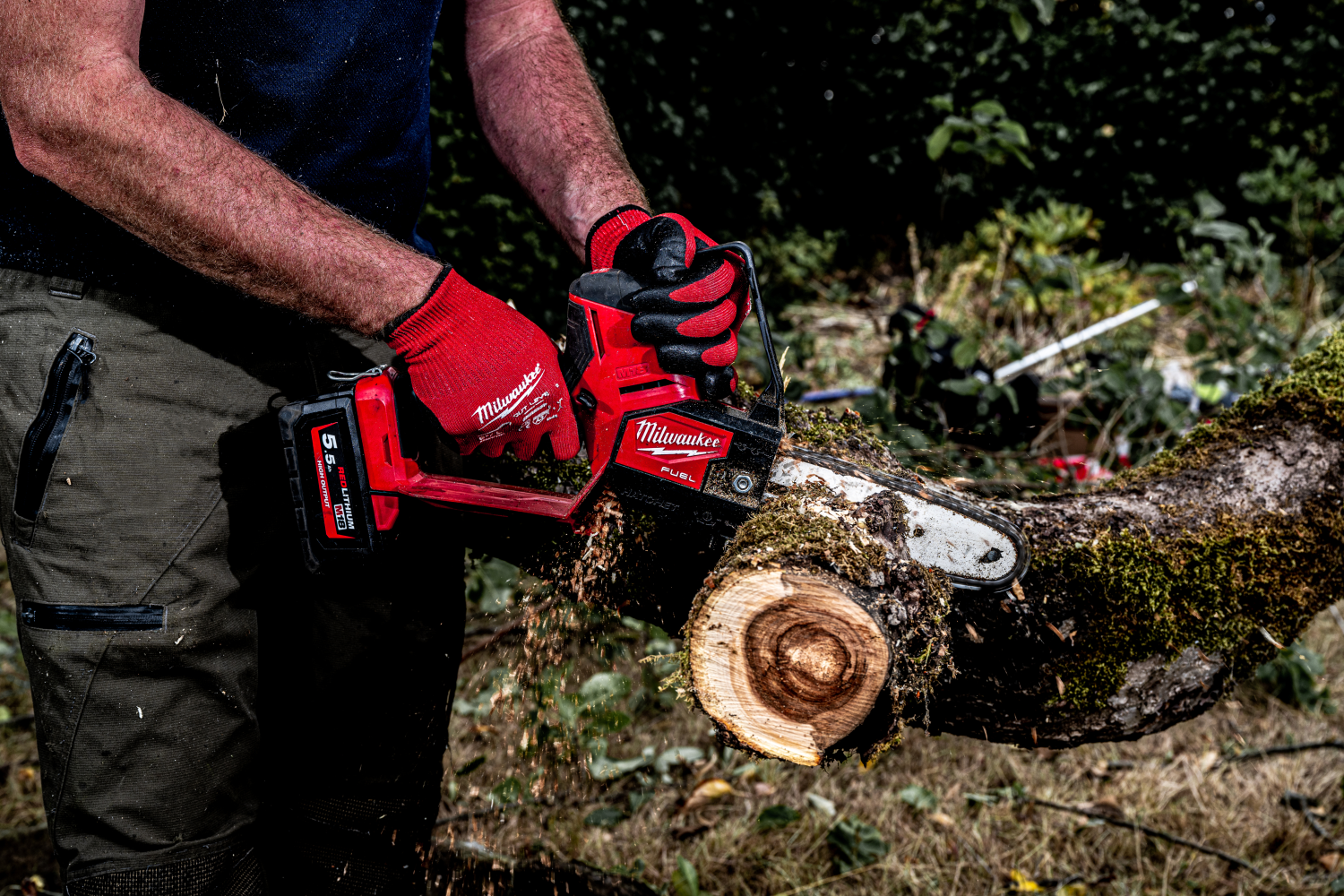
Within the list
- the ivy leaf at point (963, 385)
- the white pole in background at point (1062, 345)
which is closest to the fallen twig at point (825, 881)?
the ivy leaf at point (963, 385)

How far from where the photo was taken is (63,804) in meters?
1.50

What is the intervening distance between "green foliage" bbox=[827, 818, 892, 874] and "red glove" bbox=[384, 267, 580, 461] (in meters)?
1.63

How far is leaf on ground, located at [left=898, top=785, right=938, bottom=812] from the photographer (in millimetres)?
2555

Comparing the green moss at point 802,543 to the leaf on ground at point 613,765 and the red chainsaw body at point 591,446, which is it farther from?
the leaf on ground at point 613,765

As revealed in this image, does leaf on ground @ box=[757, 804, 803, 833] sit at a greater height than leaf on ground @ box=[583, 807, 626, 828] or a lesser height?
greater

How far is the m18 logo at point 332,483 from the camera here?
5.09ft

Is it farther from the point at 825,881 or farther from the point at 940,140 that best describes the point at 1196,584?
→ the point at 940,140

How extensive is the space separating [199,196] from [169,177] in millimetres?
47

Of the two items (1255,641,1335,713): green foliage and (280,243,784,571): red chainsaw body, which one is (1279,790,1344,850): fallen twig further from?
(280,243,784,571): red chainsaw body

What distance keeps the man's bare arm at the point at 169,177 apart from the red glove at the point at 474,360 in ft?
0.16

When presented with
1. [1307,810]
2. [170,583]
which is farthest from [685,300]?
[1307,810]

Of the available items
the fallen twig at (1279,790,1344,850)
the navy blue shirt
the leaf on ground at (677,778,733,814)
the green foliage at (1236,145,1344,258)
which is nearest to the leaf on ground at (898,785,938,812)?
the leaf on ground at (677,778,733,814)

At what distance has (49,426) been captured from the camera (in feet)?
4.83

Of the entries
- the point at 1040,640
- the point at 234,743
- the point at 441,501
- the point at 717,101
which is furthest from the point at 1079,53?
the point at 234,743
